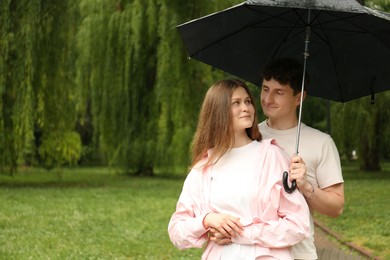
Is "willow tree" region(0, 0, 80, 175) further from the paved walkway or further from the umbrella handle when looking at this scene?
the umbrella handle

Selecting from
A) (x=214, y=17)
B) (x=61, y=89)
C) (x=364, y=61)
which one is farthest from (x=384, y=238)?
(x=61, y=89)

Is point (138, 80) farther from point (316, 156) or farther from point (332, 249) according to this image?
point (316, 156)

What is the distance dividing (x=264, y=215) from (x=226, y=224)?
162 mm

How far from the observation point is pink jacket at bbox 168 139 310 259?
289 centimetres

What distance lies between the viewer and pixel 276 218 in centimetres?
293

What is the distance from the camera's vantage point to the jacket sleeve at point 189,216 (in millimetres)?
3012

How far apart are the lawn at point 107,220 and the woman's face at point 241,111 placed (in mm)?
5633

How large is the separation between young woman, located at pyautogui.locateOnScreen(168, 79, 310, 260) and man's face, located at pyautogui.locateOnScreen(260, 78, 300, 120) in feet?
0.80

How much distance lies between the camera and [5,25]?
52.5ft

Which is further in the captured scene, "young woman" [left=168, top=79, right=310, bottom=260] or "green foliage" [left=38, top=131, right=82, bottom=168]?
"green foliage" [left=38, top=131, right=82, bottom=168]

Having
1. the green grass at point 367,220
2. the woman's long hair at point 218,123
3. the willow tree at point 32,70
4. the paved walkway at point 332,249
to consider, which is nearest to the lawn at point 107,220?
the green grass at point 367,220

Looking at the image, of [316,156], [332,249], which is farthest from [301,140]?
[332,249]

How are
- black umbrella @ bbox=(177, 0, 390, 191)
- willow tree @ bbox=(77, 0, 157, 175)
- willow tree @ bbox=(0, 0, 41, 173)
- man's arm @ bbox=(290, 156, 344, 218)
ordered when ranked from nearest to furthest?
man's arm @ bbox=(290, 156, 344, 218), black umbrella @ bbox=(177, 0, 390, 191), willow tree @ bbox=(0, 0, 41, 173), willow tree @ bbox=(77, 0, 157, 175)

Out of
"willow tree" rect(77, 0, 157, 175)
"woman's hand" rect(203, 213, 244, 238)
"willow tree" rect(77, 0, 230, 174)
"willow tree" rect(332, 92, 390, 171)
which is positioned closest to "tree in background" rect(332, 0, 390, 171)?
"willow tree" rect(332, 92, 390, 171)
